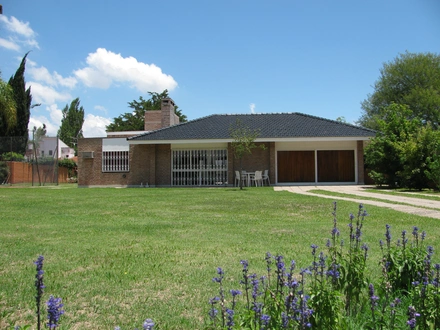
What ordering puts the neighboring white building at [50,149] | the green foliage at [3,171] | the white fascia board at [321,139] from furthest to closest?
the neighboring white building at [50,149] → the green foliage at [3,171] → the white fascia board at [321,139]

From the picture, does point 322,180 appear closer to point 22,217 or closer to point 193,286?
point 22,217

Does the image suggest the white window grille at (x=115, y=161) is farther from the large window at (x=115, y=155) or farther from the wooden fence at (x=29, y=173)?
the wooden fence at (x=29, y=173)

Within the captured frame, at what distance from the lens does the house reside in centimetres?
2280

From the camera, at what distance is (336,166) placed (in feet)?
75.7

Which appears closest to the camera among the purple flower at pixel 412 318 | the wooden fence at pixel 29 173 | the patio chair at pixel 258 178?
the purple flower at pixel 412 318

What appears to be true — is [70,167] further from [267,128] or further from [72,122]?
[72,122]

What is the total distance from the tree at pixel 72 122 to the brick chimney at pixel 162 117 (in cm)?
4874

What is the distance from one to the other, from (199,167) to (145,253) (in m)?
18.9

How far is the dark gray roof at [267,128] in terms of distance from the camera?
74.1ft

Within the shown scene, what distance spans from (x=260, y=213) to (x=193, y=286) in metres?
5.65

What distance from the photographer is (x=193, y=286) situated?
365cm

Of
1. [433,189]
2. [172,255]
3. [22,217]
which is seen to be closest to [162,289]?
[172,255]

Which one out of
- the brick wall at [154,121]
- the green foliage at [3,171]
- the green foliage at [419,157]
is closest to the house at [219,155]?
the green foliage at [419,157]

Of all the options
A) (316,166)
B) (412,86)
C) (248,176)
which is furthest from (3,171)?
(412,86)
